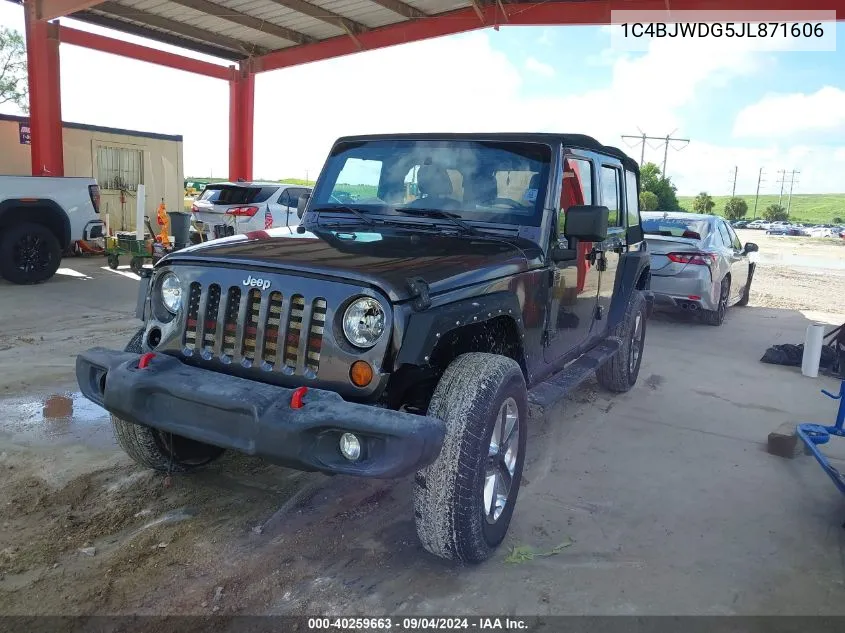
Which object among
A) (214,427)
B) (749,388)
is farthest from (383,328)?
(749,388)

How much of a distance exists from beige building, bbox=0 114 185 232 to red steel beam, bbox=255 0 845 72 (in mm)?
3550

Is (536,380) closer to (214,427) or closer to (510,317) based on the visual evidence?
(510,317)

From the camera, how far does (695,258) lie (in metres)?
8.92

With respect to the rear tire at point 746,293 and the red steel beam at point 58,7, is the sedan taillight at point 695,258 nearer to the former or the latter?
the rear tire at point 746,293

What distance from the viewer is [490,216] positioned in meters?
3.89

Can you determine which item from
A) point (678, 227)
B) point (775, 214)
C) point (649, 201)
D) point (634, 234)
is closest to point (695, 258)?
point (678, 227)

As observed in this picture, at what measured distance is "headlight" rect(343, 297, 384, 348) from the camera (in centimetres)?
280

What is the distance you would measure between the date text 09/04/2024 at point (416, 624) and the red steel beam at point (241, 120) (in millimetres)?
16393

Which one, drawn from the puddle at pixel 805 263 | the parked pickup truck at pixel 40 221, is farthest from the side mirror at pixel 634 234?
the puddle at pixel 805 263

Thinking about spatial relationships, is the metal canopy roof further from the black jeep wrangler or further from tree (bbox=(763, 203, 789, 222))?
tree (bbox=(763, 203, 789, 222))

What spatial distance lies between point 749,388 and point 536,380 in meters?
3.46

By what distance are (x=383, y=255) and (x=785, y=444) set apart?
3.24 m

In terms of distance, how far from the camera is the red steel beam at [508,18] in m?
10.7

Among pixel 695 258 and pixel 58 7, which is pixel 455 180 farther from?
pixel 58 7
